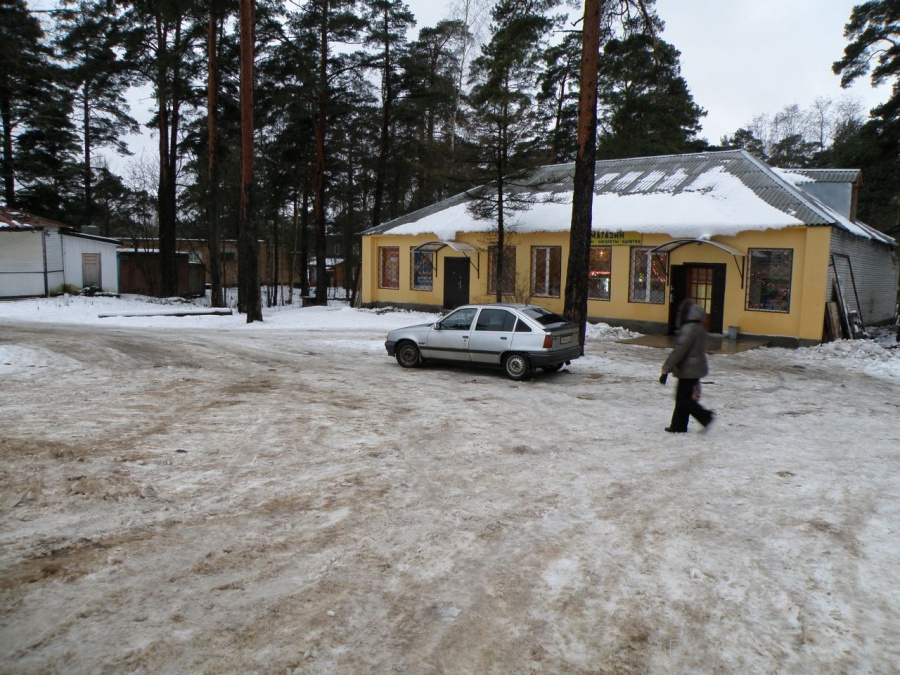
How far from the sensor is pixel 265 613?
3.75m

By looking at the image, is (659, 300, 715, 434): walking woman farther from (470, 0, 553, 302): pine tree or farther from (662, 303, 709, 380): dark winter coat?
(470, 0, 553, 302): pine tree

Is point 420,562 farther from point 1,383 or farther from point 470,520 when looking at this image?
point 1,383

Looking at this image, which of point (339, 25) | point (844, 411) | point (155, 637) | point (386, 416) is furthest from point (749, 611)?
point (339, 25)

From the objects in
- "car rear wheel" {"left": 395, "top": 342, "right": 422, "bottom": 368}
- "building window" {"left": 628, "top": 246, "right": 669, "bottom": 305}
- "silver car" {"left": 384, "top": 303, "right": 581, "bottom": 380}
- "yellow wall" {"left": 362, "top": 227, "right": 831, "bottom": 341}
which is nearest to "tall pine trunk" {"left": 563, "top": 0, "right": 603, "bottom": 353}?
"silver car" {"left": 384, "top": 303, "right": 581, "bottom": 380}

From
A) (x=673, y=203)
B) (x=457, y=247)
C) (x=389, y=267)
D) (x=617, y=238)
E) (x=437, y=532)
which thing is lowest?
(x=437, y=532)

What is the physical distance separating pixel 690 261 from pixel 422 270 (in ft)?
35.7

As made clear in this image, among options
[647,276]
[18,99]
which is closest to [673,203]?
[647,276]

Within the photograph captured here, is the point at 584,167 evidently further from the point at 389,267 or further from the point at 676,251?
the point at 389,267

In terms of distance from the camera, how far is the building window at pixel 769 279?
18.1 m

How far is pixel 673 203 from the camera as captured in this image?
68.5 feet

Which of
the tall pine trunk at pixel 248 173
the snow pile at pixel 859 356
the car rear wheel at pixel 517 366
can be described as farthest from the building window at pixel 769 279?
the tall pine trunk at pixel 248 173

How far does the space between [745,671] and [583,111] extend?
12.7m

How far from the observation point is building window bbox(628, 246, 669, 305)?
809 inches

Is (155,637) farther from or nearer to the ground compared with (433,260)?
nearer to the ground
